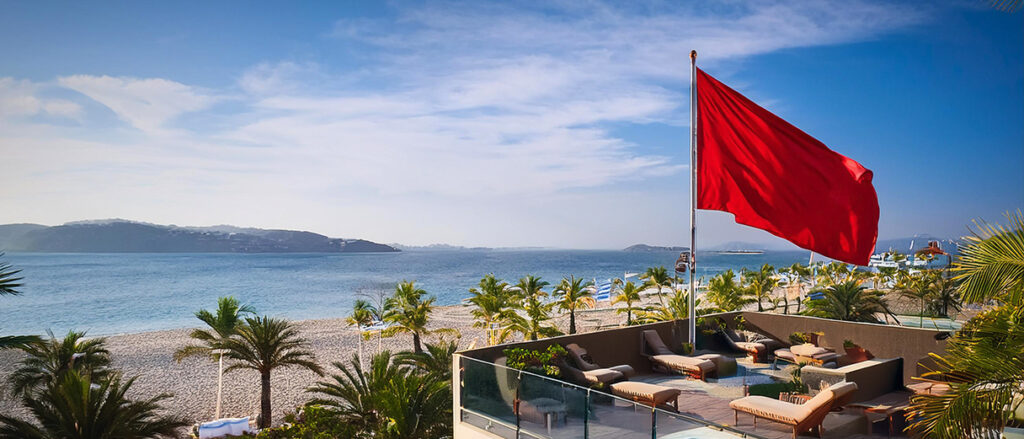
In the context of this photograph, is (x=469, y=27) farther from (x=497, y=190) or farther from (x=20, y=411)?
(x=497, y=190)

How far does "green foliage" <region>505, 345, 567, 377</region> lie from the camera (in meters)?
10.8

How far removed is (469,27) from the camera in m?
58.5

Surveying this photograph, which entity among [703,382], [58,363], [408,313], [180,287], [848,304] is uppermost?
[703,382]

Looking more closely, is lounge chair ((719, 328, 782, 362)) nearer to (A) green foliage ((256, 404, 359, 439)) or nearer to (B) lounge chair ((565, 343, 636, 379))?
(B) lounge chair ((565, 343, 636, 379))

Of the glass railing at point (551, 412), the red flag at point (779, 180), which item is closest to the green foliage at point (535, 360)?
the glass railing at point (551, 412)

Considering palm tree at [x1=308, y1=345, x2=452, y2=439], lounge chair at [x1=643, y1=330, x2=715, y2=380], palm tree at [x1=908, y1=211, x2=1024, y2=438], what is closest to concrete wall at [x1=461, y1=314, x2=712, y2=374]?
lounge chair at [x1=643, y1=330, x2=715, y2=380]

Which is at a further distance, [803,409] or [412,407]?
[412,407]

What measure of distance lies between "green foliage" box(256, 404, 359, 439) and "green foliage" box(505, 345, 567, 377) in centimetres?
850

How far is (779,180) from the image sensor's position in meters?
9.99

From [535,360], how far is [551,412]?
269 cm

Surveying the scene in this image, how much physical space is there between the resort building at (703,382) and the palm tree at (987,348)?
7.44ft

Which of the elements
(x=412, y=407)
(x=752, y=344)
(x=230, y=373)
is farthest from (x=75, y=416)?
(x=230, y=373)

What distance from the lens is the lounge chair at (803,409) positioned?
8406mm

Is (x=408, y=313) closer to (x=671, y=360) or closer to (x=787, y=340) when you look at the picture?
(x=787, y=340)
